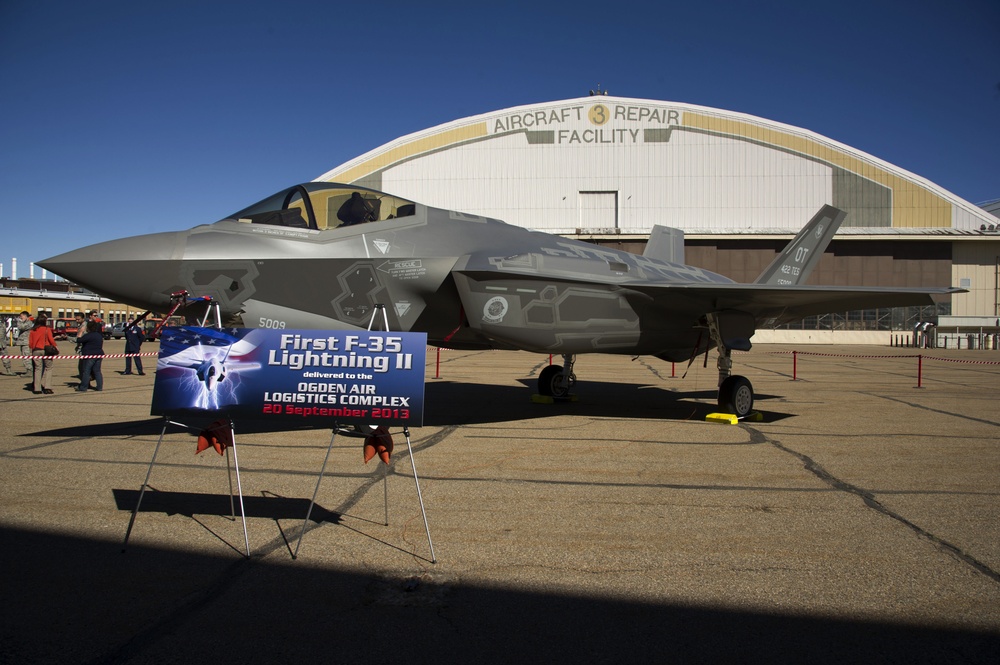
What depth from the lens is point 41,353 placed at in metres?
13.1

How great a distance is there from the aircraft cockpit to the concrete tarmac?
98.1 inches

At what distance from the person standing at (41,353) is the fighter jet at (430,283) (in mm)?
8280

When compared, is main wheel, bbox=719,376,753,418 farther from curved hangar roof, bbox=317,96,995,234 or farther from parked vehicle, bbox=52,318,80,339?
curved hangar roof, bbox=317,96,995,234

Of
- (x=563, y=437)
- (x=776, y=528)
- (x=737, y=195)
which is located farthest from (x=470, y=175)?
(x=776, y=528)

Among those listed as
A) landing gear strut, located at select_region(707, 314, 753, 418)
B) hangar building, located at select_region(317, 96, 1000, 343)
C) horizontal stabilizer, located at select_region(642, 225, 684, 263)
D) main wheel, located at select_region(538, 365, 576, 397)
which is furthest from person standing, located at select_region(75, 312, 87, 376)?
hangar building, located at select_region(317, 96, 1000, 343)

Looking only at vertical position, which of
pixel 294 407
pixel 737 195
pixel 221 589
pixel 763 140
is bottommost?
pixel 221 589

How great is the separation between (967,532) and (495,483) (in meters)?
3.52

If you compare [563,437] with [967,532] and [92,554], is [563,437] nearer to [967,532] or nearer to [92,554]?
[967,532]

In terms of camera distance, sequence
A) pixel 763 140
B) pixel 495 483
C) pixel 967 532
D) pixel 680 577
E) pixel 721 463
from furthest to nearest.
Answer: pixel 763 140 → pixel 721 463 → pixel 495 483 → pixel 967 532 → pixel 680 577

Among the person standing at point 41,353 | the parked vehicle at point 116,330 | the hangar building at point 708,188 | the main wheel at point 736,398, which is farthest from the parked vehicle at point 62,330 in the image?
the hangar building at point 708,188

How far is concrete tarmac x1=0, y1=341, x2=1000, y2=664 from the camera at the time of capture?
3.02 m

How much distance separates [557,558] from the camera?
4.03m

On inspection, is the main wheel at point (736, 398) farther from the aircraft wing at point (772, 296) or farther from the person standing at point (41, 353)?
the person standing at point (41, 353)

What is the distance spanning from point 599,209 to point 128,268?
37146 millimetres
